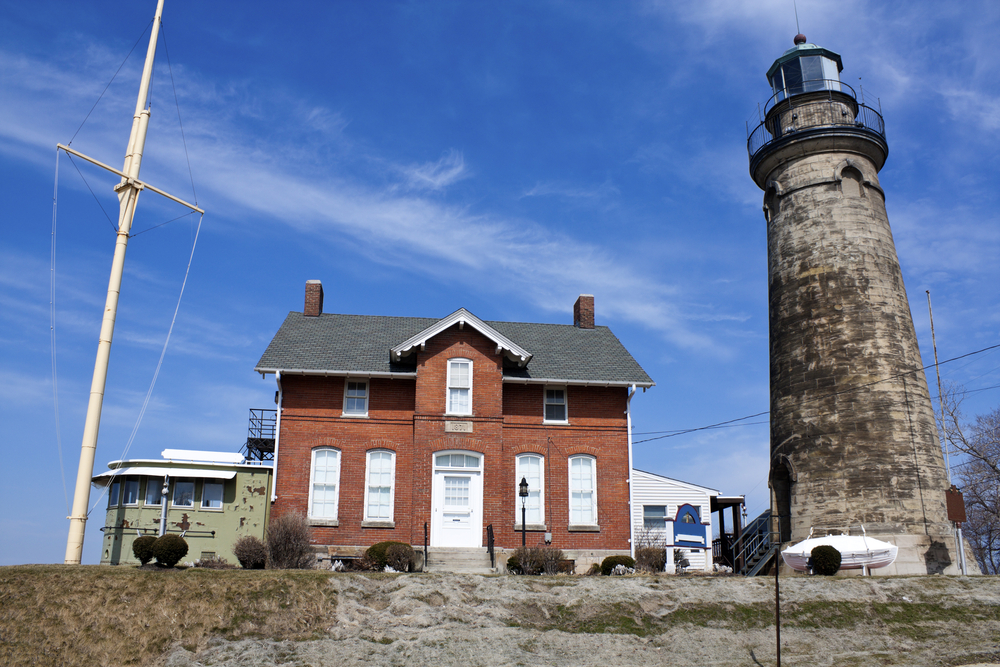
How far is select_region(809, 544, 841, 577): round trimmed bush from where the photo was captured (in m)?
18.9

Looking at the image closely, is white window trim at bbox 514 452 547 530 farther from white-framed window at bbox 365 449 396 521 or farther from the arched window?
the arched window

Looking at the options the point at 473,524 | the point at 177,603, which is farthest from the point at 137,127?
the point at 473,524

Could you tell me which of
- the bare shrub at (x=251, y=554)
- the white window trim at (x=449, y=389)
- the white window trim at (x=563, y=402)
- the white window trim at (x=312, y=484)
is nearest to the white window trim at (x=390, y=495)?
the white window trim at (x=312, y=484)

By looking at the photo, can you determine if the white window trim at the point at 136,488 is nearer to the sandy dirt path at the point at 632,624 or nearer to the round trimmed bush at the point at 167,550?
the round trimmed bush at the point at 167,550

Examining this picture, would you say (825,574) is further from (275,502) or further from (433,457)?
(275,502)

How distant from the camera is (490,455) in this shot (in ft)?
79.2

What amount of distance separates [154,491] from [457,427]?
8.98 metres

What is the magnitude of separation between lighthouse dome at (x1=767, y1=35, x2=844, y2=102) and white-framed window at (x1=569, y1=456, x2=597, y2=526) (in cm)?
1384

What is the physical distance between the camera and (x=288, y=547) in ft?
63.1

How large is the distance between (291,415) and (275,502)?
273 cm

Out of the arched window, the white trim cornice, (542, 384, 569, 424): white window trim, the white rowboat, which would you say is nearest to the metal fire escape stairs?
the white rowboat

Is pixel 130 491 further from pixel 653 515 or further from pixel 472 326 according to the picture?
pixel 653 515

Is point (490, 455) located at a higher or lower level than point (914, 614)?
higher

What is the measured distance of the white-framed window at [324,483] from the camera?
23469 millimetres
